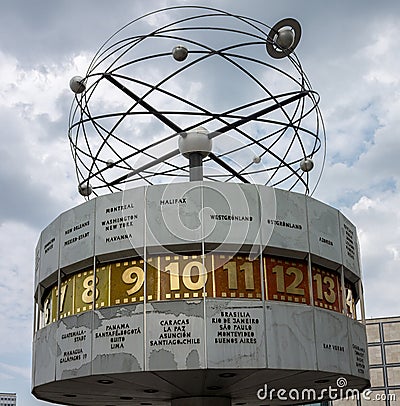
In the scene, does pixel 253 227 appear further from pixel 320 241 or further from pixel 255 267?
pixel 320 241

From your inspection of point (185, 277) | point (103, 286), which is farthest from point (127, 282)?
point (185, 277)

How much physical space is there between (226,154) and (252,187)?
5.97m

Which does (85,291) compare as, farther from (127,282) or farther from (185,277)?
(185,277)

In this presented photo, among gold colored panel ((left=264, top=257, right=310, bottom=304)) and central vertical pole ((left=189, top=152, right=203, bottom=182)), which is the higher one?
central vertical pole ((left=189, top=152, right=203, bottom=182))

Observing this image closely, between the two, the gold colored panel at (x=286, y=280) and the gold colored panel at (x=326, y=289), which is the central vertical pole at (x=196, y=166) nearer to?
the gold colored panel at (x=286, y=280)

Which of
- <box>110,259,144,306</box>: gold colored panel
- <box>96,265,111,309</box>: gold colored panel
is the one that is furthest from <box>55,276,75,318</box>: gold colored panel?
<box>110,259,144,306</box>: gold colored panel

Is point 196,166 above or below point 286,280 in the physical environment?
above

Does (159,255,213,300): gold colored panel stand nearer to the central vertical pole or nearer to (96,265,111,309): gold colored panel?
(96,265,111,309): gold colored panel

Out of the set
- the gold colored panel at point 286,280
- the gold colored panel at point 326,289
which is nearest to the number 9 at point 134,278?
the gold colored panel at point 286,280

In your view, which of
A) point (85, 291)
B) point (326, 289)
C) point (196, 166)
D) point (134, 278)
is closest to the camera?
point (134, 278)

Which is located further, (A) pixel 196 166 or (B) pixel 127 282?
(A) pixel 196 166

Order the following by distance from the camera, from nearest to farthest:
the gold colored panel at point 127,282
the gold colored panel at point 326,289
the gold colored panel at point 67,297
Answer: the gold colored panel at point 127,282 < the gold colored panel at point 326,289 < the gold colored panel at point 67,297

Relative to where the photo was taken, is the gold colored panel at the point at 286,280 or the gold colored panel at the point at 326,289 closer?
the gold colored panel at the point at 286,280

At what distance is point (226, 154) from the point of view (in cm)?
2697
